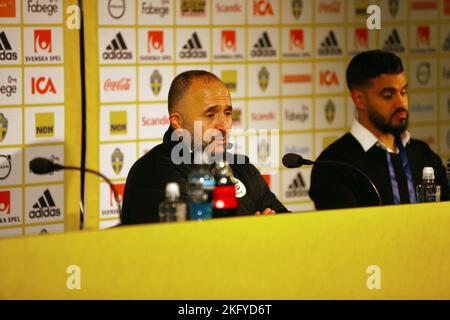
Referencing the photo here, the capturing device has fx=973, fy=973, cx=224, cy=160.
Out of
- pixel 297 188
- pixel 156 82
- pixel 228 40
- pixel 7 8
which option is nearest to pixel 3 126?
pixel 7 8

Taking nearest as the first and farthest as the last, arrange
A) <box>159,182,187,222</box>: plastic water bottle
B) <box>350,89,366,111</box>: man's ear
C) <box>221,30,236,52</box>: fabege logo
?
<box>159,182,187,222</box>: plastic water bottle
<box>350,89,366,111</box>: man's ear
<box>221,30,236,52</box>: fabege logo

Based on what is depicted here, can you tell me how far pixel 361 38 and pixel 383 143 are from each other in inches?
44.7

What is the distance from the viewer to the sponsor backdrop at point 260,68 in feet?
14.4

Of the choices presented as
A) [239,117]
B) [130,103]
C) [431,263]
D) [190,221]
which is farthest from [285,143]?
[190,221]

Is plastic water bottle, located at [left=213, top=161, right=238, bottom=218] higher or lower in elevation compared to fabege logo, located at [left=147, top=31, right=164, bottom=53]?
lower

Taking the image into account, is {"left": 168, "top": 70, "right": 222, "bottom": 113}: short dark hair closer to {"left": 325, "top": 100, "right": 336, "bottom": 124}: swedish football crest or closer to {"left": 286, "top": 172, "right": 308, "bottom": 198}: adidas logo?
{"left": 286, "top": 172, "right": 308, "bottom": 198}: adidas logo

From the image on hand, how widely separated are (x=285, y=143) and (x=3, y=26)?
153cm

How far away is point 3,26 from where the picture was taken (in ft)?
13.4

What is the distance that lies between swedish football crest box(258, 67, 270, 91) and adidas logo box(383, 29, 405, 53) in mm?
725

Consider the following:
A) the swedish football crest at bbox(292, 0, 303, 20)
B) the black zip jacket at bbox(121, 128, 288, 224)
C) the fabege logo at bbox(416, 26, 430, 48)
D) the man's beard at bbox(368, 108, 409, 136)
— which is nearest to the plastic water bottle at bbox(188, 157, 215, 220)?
the black zip jacket at bbox(121, 128, 288, 224)

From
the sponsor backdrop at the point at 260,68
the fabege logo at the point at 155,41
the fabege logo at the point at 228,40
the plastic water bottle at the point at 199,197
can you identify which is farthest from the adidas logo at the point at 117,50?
the plastic water bottle at the point at 199,197

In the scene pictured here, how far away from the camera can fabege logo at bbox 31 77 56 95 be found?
13.8ft

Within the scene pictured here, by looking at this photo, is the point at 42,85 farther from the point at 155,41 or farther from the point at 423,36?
the point at 423,36
